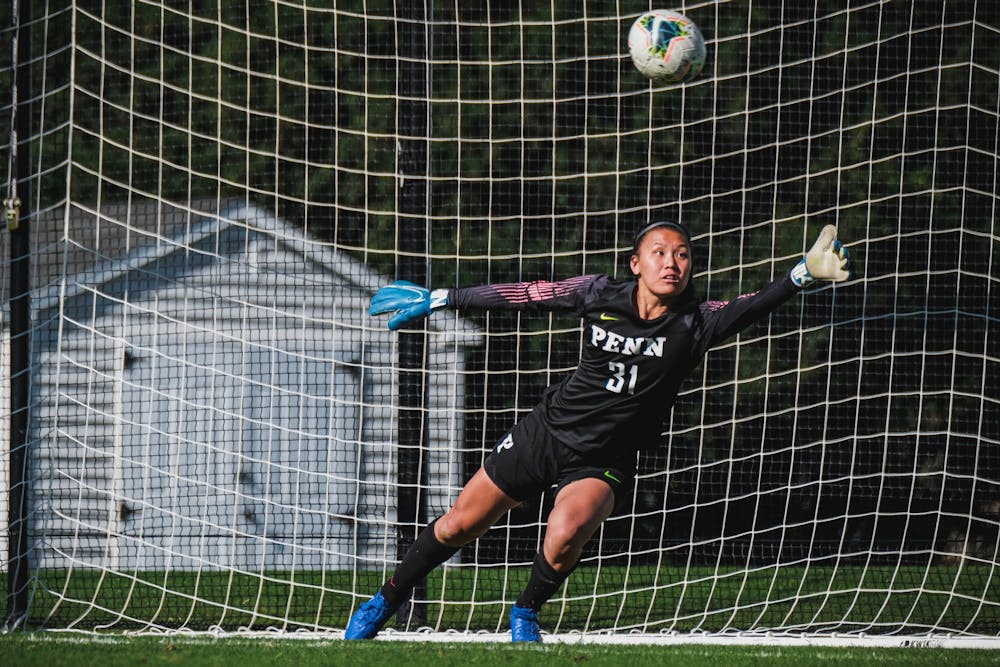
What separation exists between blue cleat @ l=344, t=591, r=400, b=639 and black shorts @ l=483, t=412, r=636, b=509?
0.73 meters

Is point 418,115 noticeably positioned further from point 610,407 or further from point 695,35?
point 610,407

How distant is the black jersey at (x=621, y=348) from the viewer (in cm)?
480

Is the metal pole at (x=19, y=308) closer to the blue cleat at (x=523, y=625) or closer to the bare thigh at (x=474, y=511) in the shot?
the bare thigh at (x=474, y=511)

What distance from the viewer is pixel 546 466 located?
16.1 ft

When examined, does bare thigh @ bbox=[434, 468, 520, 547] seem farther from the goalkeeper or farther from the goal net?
the goal net

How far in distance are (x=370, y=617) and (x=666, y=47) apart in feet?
9.33

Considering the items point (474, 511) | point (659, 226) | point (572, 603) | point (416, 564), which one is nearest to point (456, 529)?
point (474, 511)

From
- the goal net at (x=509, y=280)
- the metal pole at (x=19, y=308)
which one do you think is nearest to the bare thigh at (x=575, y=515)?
the metal pole at (x=19, y=308)

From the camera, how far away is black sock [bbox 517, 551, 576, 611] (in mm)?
4883

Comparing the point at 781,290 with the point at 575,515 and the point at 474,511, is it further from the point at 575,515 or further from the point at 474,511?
the point at 474,511

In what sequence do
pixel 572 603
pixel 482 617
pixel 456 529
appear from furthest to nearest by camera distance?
pixel 572 603, pixel 482 617, pixel 456 529

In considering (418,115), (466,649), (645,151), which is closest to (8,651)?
(466,649)

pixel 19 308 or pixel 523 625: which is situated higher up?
pixel 19 308

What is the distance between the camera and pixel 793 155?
35.0 feet
